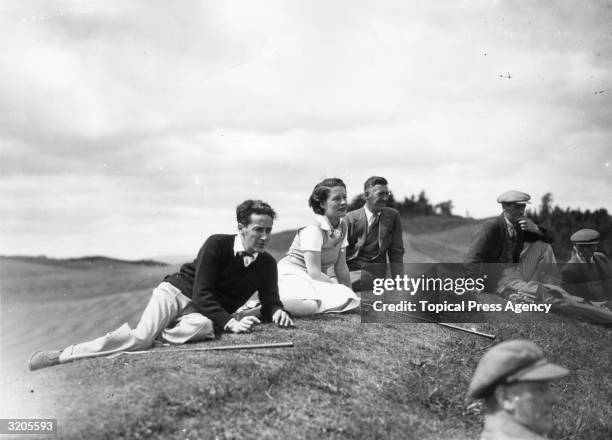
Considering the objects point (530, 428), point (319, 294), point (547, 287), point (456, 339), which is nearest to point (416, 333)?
point (456, 339)

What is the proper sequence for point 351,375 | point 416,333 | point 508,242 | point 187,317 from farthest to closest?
point 508,242 → point 416,333 → point 187,317 → point 351,375

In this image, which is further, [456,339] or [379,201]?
[379,201]

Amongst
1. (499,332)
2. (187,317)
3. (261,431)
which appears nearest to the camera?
(261,431)

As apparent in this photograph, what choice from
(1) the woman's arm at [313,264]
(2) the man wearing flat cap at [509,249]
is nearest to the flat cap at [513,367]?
(1) the woman's arm at [313,264]

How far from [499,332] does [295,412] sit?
13.8 ft

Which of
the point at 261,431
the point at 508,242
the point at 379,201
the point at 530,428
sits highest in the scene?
the point at 379,201

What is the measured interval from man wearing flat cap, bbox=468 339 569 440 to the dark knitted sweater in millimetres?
3441

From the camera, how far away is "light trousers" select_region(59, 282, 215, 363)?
6.51 meters

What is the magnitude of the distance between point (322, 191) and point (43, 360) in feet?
11.7

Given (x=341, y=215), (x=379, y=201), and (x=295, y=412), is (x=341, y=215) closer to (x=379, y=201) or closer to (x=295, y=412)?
(x=379, y=201)

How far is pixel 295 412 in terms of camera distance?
5.56 m

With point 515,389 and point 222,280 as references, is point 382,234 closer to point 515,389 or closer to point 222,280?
Answer: point 222,280

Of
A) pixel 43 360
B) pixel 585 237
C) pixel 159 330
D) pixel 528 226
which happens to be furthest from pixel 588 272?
pixel 43 360

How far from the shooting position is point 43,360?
21.5 ft
